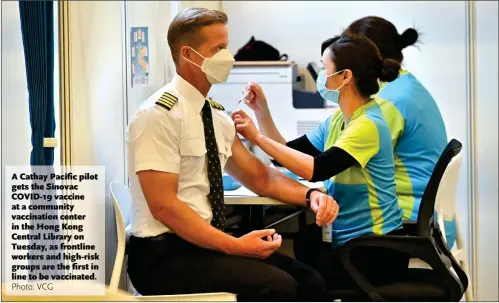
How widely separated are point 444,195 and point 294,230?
619 mm

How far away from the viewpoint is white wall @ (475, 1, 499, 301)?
428cm

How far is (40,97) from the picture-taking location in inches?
89.5

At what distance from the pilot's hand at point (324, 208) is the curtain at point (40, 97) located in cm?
81

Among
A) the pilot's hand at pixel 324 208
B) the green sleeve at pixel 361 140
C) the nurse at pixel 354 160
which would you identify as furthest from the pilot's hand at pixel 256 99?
the pilot's hand at pixel 324 208

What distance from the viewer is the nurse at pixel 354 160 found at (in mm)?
2375

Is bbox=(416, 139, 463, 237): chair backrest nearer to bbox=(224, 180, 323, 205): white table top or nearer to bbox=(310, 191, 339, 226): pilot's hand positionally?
bbox=(310, 191, 339, 226): pilot's hand

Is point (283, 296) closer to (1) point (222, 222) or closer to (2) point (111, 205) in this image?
(1) point (222, 222)

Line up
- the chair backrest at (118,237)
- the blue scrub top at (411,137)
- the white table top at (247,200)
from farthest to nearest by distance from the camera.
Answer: the blue scrub top at (411,137) → the white table top at (247,200) → the chair backrest at (118,237)

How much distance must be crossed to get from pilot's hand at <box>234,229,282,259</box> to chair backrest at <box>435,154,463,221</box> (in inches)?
33.7

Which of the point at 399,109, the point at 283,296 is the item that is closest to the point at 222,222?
the point at 283,296

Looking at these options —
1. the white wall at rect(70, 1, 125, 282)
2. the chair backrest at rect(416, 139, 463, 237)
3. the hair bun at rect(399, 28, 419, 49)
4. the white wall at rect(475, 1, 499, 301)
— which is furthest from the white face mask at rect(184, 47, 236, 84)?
the white wall at rect(475, 1, 499, 301)

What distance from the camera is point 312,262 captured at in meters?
2.72

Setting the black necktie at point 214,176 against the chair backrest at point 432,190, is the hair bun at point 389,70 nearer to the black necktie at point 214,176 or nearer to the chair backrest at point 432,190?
the chair backrest at point 432,190

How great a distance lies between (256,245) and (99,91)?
1055 mm
